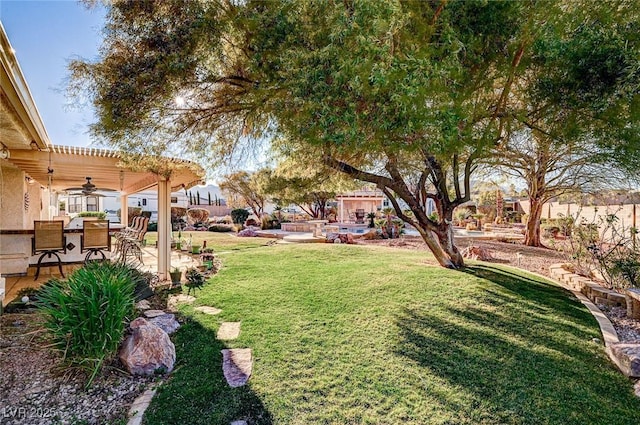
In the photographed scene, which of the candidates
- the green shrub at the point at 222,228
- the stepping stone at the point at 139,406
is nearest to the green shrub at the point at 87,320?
the stepping stone at the point at 139,406

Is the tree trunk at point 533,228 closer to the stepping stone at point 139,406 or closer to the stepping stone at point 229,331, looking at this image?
the stepping stone at point 229,331

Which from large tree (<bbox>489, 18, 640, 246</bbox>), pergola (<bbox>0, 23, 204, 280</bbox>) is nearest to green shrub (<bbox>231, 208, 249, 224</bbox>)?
pergola (<bbox>0, 23, 204, 280</bbox>)

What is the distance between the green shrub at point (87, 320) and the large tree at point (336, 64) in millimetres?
2319

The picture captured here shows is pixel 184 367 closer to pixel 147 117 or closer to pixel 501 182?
pixel 147 117

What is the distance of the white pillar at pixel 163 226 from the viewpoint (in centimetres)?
→ 779

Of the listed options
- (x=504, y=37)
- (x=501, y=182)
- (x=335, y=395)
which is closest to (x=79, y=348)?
(x=335, y=395)

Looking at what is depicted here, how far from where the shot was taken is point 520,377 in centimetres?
376

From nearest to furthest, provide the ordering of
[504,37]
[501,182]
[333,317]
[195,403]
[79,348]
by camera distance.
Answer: [195,403] → [79,348] → [504,37] → [333,317] → [501,182]

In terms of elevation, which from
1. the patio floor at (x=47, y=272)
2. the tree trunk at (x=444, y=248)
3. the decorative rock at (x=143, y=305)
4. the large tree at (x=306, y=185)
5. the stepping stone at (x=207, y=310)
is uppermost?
the large tree at (x=306, y=185)

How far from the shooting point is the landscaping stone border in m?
3.87

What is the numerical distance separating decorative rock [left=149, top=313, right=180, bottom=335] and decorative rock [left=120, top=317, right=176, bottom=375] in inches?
30.5

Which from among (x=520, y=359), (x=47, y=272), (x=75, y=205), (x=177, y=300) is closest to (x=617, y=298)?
(x=520, y=359)

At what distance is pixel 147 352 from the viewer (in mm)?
3818

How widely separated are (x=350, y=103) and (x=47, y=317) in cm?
453
